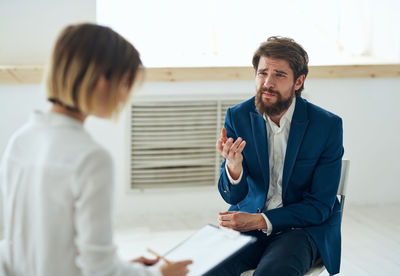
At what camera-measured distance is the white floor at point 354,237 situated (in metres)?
2.76

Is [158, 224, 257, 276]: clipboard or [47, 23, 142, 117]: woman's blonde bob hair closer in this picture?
[47, 23, 142, 117]: woman's blonde bob hair

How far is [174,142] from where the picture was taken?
3289 millimetres

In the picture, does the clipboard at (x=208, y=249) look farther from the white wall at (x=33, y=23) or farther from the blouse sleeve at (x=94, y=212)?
the white wall at (x=33, y=23)

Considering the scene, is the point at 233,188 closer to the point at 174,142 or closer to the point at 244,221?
the point at 244,221

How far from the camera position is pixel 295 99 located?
2016mm

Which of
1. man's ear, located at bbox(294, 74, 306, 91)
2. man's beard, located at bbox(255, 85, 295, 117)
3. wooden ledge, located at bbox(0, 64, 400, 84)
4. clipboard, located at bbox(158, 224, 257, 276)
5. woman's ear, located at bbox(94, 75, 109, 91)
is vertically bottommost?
clipboard, located at bbox(158, 224, 257, 276)

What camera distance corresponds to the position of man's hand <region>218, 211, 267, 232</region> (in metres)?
1.82

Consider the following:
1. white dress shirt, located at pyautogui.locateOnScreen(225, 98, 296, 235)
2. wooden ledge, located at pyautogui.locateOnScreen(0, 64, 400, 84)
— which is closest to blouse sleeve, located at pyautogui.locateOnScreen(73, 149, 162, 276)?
white dress shirt, located at pyautogui.locateOnScreen(225, 98, 296, 235)

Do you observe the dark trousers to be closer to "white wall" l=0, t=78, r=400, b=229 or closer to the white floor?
the white floor

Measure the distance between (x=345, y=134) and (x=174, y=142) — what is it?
1165 mm

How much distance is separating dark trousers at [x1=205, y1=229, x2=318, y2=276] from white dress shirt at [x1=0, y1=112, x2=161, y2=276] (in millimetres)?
688

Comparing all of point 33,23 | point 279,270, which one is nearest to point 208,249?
point 279,270

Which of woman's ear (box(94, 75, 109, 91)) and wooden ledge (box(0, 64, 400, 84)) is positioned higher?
woman's ear (box(94, 75, 109, 91))

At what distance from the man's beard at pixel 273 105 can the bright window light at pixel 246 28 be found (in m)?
1.48
